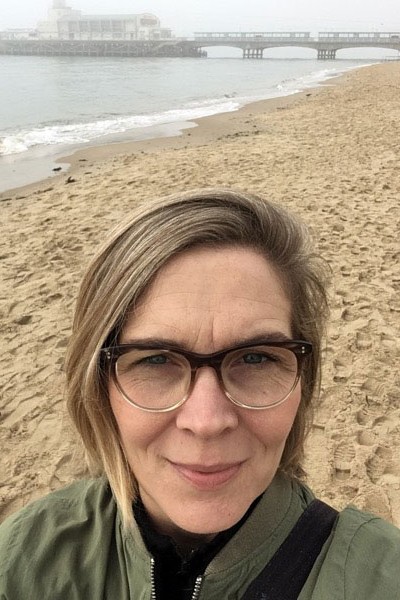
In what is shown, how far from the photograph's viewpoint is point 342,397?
11.5ft

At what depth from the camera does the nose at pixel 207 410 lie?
3.53 feet

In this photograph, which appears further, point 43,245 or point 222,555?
point 43,245

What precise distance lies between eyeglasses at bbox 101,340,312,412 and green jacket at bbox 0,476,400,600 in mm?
288

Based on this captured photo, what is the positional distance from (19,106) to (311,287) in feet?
85.5

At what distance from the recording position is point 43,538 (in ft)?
4.06

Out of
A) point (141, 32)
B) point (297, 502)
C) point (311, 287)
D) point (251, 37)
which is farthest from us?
point (141, 32)

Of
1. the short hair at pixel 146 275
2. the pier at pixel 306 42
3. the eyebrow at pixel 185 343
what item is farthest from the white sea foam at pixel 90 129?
the pier at pixel 306 42

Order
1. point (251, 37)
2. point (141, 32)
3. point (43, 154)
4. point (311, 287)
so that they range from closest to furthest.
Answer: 1. point (311, 287)
2. point (43, 154)
3. point (251, 37)
4. point (141, 32)

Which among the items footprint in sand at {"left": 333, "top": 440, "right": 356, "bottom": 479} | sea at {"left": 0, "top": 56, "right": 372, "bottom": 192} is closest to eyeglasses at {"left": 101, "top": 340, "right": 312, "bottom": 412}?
footprint in sand at {"left": 333, "top": 440, "right": 356, "bottom": 479}

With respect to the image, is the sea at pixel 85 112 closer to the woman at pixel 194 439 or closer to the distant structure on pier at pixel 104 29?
the woman at pixel 194 439

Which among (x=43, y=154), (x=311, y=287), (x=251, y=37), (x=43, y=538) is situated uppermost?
(x=251, y=37)

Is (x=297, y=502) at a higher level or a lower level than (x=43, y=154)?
higher

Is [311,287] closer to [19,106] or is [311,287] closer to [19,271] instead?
[19,271]

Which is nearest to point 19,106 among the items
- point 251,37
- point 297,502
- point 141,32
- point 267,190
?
point 267,190
